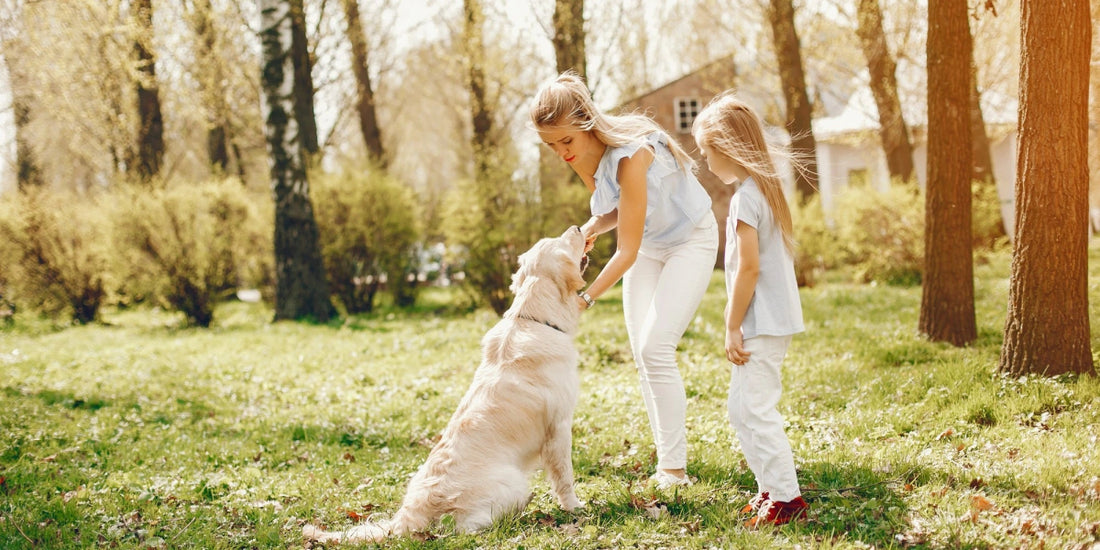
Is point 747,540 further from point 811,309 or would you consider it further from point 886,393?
point 811,309

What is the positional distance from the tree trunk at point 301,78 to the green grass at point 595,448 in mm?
5833

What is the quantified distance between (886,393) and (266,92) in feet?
37.0

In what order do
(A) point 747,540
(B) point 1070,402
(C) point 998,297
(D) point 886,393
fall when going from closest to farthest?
1. (A) point 747,540
2. (B) point 1070,402
3. (D) point 886,393
4. (C) point 998,297

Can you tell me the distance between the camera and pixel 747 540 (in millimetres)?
3475

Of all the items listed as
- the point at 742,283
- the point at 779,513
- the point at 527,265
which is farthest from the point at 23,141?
the point at 779,513

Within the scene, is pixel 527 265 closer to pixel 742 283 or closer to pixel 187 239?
pixel 742 283

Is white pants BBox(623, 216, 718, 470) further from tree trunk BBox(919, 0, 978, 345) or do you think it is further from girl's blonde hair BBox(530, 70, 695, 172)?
tree trunk BBox(919, 0, 978, 345)

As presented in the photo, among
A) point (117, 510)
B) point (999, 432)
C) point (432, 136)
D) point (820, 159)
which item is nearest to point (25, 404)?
point (117, 510)

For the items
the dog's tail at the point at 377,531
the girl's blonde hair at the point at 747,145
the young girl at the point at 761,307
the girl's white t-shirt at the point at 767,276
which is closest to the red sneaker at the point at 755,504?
the young girl at the point at 761,307

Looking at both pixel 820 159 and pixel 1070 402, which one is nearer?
pixel 1070 402

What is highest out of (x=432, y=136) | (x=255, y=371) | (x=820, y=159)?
(x=432, y=136)

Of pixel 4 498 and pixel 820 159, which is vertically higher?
pixel 820 159

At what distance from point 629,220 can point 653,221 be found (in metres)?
0.23

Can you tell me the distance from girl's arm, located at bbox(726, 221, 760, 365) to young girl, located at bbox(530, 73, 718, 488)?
1.49 feet
